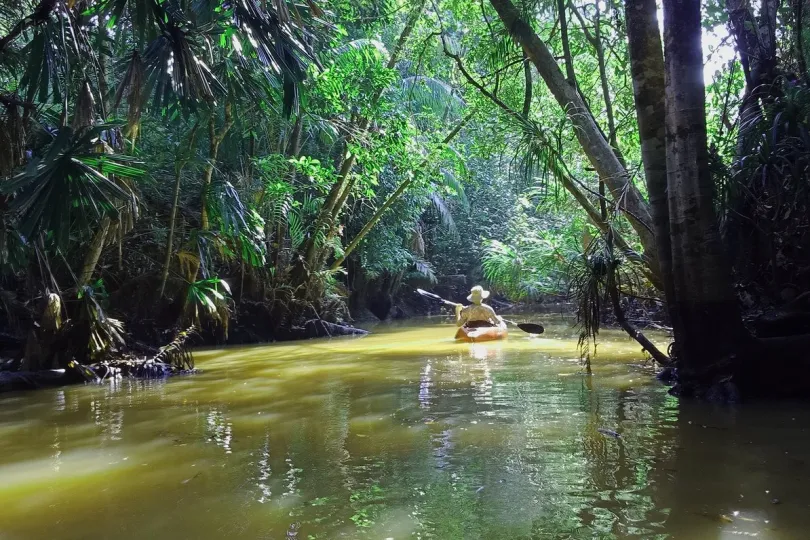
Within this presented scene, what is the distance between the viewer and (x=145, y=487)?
3.37m

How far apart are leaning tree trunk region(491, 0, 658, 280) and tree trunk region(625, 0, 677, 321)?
417 millimetres

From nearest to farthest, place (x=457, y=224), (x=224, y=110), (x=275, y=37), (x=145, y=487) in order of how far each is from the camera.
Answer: (x=145, y=487) → (x=275, y=37) → (x=224, y=110) → (x=457, y=224)

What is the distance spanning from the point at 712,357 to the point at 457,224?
20.6m

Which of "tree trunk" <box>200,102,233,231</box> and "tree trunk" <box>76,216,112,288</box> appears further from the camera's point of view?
"tree trunk" <box>200,102,233,231</box>

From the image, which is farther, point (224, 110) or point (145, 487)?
point (224, 110)

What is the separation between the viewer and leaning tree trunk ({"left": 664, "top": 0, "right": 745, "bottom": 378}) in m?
5.06

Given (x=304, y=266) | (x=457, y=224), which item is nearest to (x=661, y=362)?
(x=304, y=266)

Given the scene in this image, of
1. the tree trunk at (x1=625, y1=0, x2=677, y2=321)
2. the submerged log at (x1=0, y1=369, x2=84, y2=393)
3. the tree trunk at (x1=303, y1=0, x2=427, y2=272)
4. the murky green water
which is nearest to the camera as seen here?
the murky green water

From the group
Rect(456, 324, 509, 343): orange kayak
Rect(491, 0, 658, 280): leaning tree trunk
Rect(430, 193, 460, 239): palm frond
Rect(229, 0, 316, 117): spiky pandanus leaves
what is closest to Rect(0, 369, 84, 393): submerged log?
Rect(229, 0, 316, 117): spiky pandanus leaves

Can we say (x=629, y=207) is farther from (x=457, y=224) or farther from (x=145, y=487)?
(x=457, y=224)

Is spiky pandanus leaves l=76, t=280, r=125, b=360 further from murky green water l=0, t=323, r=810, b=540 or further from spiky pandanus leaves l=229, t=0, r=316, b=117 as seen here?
spiky pandanus leaves l=229, t=0, r=316, b=117

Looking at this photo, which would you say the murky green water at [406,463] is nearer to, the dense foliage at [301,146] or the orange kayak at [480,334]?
the dense foliage at [301,146]

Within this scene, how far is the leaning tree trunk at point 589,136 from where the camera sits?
21.6ft

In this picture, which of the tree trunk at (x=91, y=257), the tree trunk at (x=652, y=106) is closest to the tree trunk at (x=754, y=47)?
the tree trunk at (x=652, y=106)
